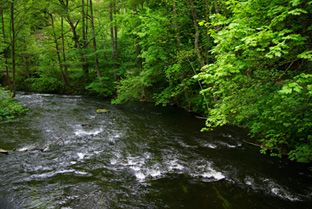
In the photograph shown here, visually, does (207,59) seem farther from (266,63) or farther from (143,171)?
(143,171)

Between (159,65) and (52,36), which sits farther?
(52,36)

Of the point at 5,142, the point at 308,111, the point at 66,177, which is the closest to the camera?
the point at 308,111

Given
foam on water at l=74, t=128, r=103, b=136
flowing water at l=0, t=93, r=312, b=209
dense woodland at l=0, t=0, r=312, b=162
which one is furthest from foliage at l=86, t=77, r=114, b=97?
foam on water at l=74, t=128, r=103, b=136

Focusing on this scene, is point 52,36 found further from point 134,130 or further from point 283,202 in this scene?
point 283,202

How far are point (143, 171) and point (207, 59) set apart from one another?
703 cm

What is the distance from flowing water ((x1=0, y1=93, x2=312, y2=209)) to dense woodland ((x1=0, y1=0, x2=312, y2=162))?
0.95 metres

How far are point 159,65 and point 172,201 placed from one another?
29.2 ft

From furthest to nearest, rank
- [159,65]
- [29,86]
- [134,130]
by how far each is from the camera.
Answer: [29,86]
[159,65]
[134,130]

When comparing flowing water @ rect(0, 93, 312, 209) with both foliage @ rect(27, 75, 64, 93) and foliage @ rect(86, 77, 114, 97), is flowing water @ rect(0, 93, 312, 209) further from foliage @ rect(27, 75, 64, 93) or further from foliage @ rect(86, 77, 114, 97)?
foliage @ rect(27, 75, 64, 93)

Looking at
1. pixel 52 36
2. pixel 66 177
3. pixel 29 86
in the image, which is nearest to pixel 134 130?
pixel 66 177

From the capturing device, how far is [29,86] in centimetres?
2570

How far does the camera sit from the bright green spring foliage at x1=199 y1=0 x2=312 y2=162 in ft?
10.5

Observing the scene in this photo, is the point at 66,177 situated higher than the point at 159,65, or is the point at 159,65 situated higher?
the point at 159,65

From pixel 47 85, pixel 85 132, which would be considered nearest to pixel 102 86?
pixel 85 132
